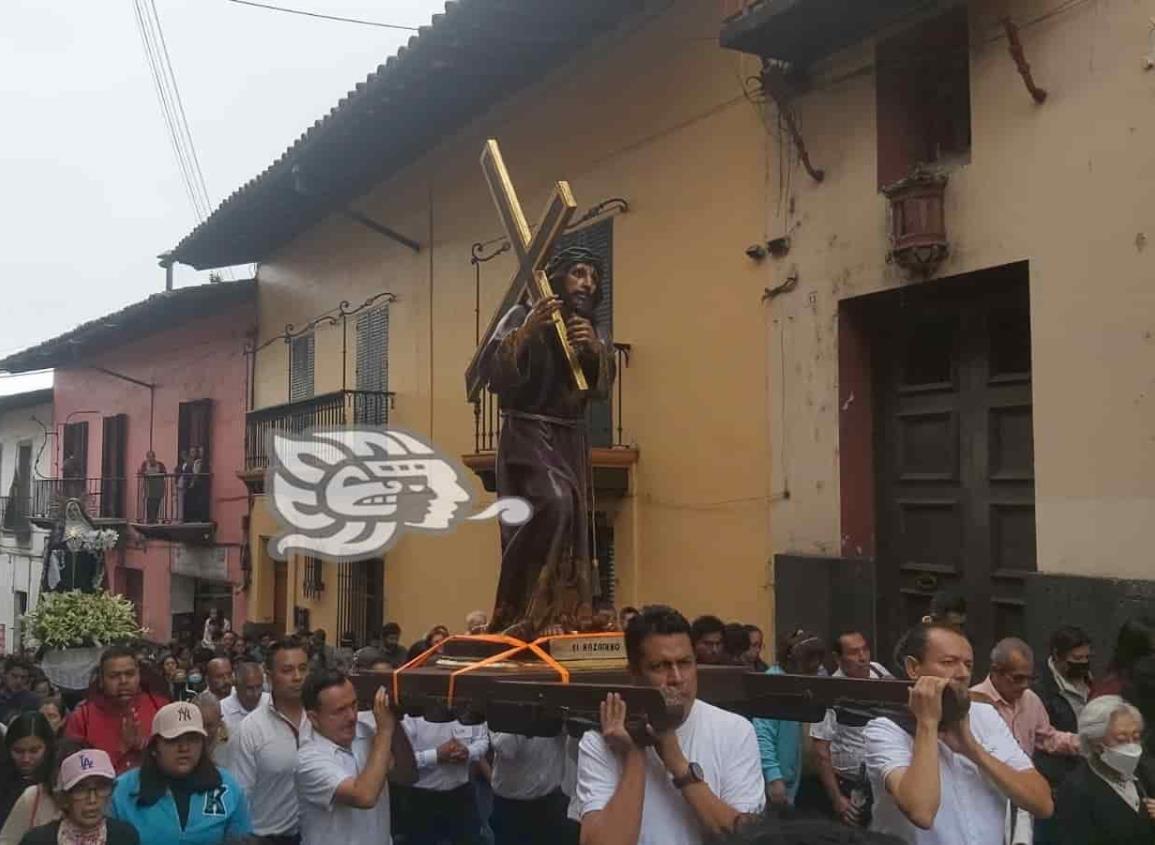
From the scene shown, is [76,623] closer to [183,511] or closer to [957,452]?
[957,452]

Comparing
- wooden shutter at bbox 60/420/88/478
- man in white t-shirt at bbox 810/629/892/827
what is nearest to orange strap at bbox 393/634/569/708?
man in white t-shirt at bbox 810/629/892/827

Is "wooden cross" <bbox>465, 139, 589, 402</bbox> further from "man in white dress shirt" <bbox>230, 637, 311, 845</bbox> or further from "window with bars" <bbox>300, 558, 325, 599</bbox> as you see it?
"window with bars" <bbox>300, 558, 325, 599</bbox>

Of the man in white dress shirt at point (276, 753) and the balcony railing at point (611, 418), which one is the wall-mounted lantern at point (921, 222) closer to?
the balcony railing at point (611, 418)

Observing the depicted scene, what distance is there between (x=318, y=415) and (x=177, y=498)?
5612 mm

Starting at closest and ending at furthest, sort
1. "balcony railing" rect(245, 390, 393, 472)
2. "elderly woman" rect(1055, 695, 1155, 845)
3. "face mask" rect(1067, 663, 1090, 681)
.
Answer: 1. "elderly woman" rect(1055, 695, 1155, 845)
2. "face mask" rect(1067, 663, 1090, 681)
3. "balcony railing" rect(245, 390, 393, 472)

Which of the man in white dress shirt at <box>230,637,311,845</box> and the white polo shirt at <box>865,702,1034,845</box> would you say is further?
the man in white dress shirt at <box>230,637,311,845</box>

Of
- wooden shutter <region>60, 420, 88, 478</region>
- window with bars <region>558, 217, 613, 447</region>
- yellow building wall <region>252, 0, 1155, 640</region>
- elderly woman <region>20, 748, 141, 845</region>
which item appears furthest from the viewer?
wooden shutter <region>60, 420, 88, 478</region>

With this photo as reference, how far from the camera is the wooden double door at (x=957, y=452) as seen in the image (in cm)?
673

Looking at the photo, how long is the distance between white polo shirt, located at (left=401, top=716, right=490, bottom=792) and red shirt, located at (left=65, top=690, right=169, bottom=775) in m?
1.01

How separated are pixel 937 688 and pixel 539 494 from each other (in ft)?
6.78

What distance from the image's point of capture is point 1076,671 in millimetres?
4910

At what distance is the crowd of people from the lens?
9.02ft

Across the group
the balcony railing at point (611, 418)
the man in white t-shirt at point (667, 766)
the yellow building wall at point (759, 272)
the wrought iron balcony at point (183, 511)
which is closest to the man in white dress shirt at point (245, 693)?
the man in white t-shirt at point (667, 766)

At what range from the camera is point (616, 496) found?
953cm
